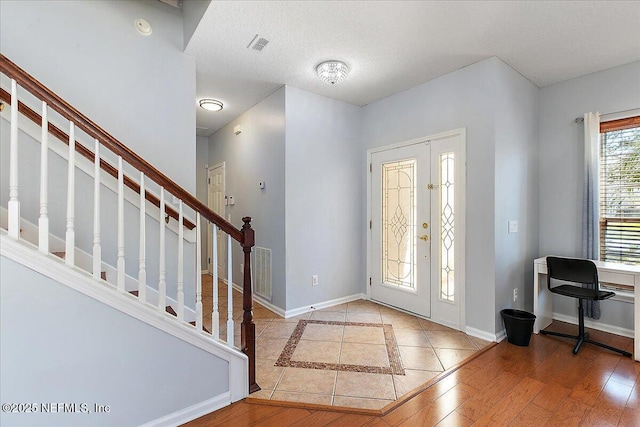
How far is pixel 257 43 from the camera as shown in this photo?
8.25 feet

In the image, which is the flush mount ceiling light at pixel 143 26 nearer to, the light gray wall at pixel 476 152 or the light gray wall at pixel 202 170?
the light gray wall at pixel 476 152

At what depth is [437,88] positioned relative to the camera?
10.4 feet

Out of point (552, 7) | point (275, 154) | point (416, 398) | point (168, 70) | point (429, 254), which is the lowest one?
point (416, 398)

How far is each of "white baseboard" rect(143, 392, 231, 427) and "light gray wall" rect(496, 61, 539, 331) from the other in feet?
8.03

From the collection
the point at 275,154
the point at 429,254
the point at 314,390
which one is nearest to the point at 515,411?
the point at 314,390

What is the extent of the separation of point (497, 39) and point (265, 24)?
6.27 feet

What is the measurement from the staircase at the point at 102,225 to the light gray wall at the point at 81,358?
0.07 meters

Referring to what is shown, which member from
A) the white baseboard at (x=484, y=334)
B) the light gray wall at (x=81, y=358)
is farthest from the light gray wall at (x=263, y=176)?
the white baseboard at (x=484, y=334)

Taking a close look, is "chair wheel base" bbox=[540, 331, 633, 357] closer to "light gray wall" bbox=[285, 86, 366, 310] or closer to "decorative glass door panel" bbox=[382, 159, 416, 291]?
"decorative glass door panel" bbox=[382, 159, 416, 291]

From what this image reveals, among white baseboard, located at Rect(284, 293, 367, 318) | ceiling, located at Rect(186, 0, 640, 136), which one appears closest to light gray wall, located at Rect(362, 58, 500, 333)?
ceiling, located at Rect(186, 0, 640, 136)

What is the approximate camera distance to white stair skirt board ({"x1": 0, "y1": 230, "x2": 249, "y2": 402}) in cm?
130

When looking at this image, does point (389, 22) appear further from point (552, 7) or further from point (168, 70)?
point (168, 70)

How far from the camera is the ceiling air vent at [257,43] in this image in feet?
8.05

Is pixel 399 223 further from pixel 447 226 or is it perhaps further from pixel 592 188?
pixel 592 188
